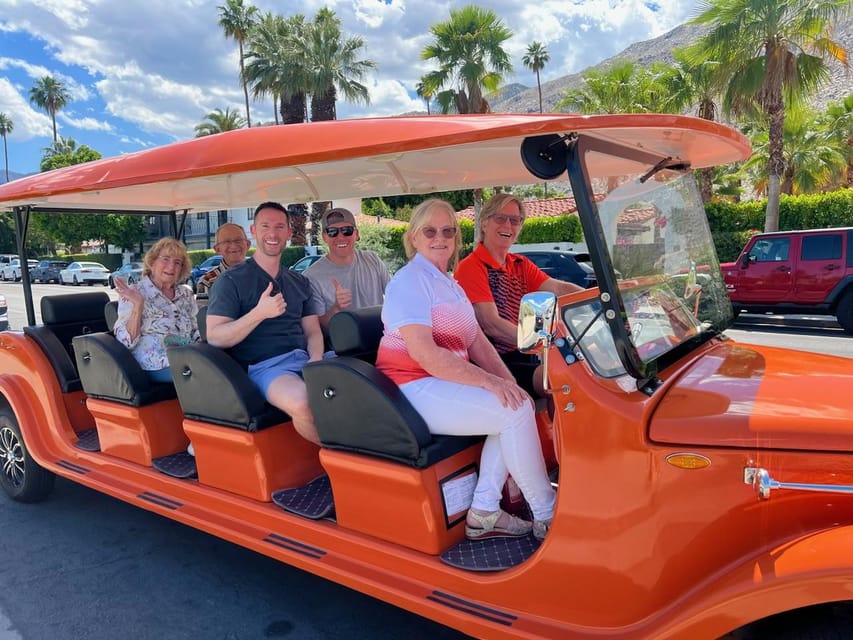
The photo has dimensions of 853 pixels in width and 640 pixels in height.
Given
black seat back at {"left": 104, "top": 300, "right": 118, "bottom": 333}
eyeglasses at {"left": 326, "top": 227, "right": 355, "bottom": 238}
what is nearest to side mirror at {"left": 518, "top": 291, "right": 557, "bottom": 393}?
eyeglasses at {"left": 326, "top": 227, "right": 355, "bottom": 238}

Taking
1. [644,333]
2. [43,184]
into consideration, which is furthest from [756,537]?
[43,184]

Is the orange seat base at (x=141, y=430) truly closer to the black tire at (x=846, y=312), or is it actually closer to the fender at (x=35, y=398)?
the fender at (x=35, y=398)

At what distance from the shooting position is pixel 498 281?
144 inches

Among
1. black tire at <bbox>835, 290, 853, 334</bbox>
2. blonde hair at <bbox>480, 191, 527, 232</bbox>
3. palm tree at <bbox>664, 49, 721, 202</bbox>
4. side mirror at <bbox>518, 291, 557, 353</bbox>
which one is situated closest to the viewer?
side mirror at <bbox>518, 291, 557, 353</bbox>

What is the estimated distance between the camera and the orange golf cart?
5.86 feet

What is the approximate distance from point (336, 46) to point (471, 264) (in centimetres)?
2366

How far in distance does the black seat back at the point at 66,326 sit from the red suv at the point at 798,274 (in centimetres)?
1080

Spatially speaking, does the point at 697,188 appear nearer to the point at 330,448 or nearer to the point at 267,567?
the point at 330,448

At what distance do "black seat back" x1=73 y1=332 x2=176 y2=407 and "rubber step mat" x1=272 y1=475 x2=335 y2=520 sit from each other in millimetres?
1049

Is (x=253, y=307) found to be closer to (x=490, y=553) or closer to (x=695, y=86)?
(x=490, y=553)

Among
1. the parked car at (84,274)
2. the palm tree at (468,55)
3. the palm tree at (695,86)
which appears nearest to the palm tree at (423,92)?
the palm tree at (468,55)

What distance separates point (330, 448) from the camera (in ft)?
8.66

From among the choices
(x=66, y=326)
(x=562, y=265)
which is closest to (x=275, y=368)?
(x=66, y=326)

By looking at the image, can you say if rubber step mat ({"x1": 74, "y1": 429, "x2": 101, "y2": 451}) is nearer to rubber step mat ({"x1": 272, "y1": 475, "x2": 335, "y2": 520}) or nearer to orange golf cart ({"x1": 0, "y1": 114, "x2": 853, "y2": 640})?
orange golf cart ({"x1": 0, "y1": 114, "x2": 853, "y2": 640})
